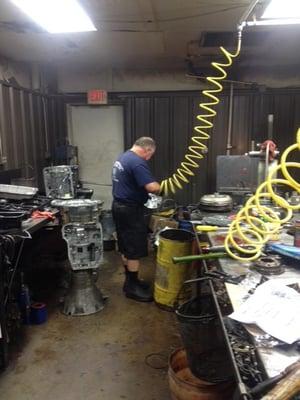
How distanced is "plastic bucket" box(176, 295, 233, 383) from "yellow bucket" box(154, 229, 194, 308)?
1172mm

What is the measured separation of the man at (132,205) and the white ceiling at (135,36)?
1.04m

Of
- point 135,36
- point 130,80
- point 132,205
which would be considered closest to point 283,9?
point 135,36

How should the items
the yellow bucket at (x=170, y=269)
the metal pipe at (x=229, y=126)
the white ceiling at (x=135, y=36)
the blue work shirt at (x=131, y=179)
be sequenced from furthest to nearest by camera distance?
the metal pipe at (x=229, y=126) < the blue work shirt at (x=131, y=179) < the yellow bucket at (x=170, y=269) < the white ceiling at (x=135, y=36)

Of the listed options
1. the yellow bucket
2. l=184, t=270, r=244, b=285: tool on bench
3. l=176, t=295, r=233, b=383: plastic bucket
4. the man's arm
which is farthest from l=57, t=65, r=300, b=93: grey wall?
l=176, t=295, r=233, b=383: plastic bucket

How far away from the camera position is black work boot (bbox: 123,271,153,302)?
3.22m

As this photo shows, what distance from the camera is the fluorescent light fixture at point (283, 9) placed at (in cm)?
236

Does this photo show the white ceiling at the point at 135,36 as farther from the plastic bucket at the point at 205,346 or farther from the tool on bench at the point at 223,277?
the plastic bucket at the point at 205,346

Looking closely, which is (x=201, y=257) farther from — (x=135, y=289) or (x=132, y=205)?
(x=135, y=289)

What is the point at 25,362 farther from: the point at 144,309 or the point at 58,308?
the point at 144,309

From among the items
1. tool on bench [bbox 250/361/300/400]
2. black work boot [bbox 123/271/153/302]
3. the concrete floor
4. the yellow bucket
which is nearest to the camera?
tool on bench [bbox 250/361/300/400]

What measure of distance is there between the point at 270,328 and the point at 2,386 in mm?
1724

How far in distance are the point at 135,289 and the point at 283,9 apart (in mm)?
2490

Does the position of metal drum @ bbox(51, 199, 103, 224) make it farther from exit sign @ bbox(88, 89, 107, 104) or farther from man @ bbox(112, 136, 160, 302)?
exit sign @ bbox(88, 89, 107, 104)

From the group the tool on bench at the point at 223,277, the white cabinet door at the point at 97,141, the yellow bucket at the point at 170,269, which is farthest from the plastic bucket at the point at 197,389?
the white cabinet door at the point at 97,141
